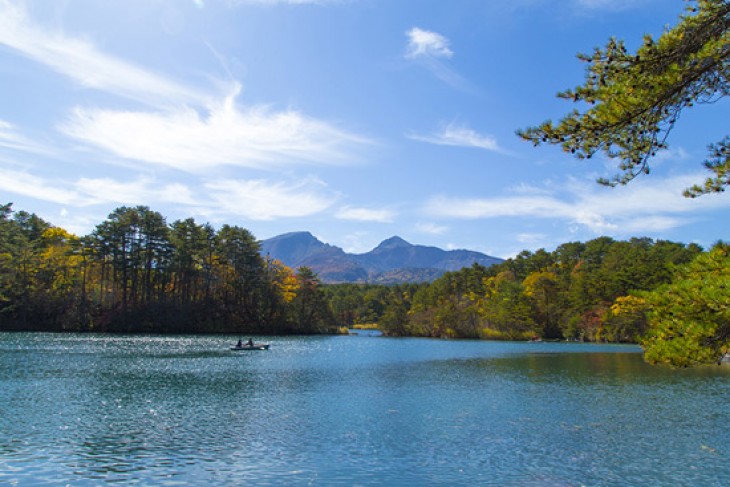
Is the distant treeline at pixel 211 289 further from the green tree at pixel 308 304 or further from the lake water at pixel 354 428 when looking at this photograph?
the lake water at pixel 354 428

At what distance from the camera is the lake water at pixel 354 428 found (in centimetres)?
1348

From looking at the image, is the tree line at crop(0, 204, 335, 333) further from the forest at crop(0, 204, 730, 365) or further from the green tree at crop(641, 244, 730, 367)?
the green tree at crop(641, 244, 730, 367)

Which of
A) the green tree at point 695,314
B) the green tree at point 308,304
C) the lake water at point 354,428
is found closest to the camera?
the green tree at point 695,314

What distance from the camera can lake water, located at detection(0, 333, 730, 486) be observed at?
44.2ft

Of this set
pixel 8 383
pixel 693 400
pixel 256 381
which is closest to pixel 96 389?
pixel 8 383

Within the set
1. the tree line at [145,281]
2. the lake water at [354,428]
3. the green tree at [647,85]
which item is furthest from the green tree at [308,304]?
the green tree at [647,85]

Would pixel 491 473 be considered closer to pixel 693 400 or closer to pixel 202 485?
pixel 202 485

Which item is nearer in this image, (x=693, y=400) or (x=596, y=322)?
(x=693, y=400)

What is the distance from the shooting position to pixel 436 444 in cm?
1664

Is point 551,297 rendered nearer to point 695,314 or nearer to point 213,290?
point 213,290

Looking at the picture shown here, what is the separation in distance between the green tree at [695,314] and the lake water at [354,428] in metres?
6.73

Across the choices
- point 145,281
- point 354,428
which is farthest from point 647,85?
point 145,281

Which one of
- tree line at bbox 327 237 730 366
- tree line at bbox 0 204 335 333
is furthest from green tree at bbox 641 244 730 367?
tree line at bbox 0 204 335 333

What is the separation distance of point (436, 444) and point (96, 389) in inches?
734
